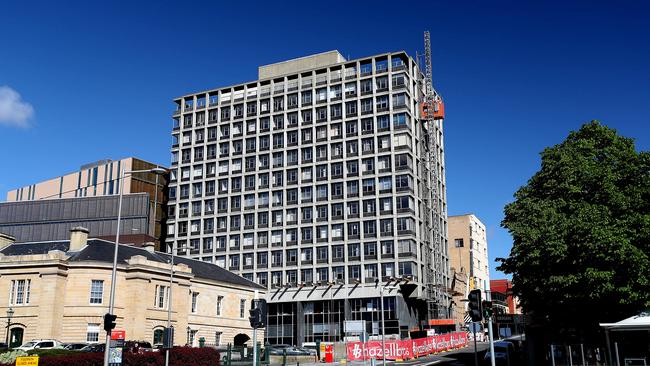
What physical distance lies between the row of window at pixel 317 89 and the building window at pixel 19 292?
179ft

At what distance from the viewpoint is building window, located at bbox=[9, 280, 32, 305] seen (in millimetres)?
53656

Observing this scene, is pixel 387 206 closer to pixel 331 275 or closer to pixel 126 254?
pixel 331 275

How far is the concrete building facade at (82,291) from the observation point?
173 ft

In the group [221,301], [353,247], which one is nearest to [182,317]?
[221,301]

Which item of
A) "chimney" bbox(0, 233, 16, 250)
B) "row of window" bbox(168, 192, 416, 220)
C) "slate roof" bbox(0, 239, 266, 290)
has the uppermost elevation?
"row of window" bbox(168, 192, 416, 220)

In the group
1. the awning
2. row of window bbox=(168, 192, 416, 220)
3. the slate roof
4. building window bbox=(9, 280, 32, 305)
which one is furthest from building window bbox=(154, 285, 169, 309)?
the awning

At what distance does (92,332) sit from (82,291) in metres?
3.63

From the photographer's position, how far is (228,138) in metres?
102

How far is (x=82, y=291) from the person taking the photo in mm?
53719

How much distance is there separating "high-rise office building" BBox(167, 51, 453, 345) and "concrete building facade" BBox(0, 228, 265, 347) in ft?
103

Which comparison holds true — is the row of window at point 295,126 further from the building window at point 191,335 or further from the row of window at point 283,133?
the building window at point 191,335

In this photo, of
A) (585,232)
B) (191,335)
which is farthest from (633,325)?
(191,335)

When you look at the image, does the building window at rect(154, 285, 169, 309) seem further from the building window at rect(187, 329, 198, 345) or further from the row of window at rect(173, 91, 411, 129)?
the row of window at rect(173, 91, 411, 129)

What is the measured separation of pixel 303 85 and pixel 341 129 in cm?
1092
